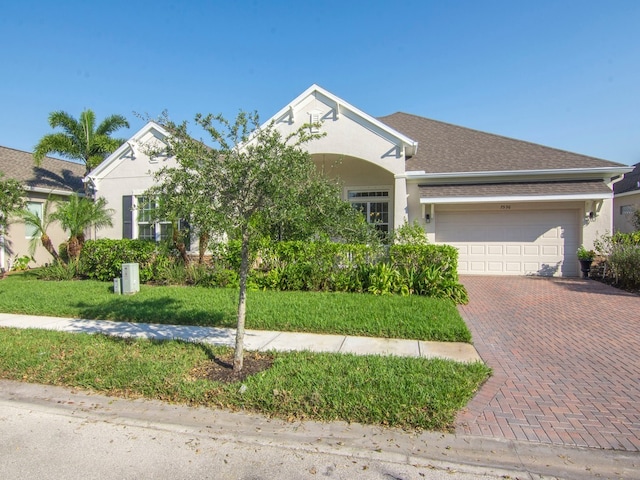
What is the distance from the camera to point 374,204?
1562 centimetres

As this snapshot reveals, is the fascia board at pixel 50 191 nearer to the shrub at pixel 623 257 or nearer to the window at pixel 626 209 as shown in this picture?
the shrub at pixel 623 257

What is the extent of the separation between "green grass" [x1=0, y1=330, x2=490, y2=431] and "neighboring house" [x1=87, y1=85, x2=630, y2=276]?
835 cm

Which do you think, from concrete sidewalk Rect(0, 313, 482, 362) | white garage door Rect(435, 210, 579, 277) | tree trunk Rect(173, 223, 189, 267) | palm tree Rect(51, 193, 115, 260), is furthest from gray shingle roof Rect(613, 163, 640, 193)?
palm tree Rect(51, 193, 115, 260)

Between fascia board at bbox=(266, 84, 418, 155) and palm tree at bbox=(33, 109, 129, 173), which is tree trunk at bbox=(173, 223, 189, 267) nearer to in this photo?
fascia board at bbox=(266, 84, 418, 155)

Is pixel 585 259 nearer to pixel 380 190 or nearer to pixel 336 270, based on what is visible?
pixel 380 190

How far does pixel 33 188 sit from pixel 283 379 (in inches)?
628

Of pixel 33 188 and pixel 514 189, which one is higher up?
pixel 33 188

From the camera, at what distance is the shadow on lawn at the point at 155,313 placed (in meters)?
7.52

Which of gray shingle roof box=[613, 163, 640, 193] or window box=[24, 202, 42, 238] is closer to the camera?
window box=[24, 202, 42, 238]

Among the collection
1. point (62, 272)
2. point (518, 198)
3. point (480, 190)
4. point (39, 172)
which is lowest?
point (62, 272)

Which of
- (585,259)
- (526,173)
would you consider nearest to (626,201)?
(585,259)

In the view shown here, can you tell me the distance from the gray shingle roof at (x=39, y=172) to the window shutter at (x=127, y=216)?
4339 millimetres

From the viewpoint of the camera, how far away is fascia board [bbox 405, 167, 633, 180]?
12.8m

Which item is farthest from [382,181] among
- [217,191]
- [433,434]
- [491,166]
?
[433,434]
